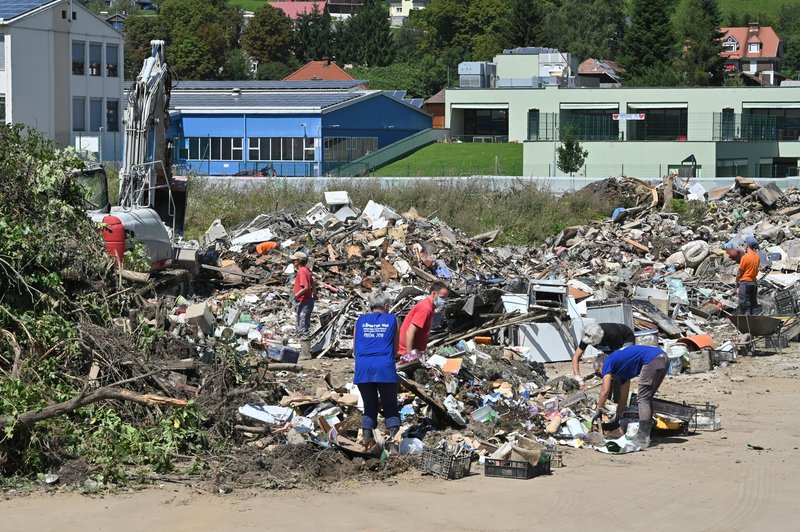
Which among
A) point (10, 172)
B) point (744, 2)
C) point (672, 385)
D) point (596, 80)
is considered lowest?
point (672, 385)

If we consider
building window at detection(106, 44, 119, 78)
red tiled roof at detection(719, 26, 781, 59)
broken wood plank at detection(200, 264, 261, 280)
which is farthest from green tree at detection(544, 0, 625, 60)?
broken wood plank at detection(200, 264, 261, 280)

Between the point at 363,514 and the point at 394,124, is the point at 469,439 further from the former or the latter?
the point at 394,124

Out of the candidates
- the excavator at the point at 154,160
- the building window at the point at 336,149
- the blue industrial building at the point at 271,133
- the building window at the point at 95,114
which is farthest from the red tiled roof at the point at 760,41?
the excavator at the point at 154,160

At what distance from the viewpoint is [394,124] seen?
65000 millimetres

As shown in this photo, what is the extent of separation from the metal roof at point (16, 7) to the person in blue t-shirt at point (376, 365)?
4413 cm

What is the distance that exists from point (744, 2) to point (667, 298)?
154 metres

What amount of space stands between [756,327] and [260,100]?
46.5m

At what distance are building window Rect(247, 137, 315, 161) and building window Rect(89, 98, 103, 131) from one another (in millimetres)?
7554

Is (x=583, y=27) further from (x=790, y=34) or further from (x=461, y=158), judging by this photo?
(x=790, y=34)

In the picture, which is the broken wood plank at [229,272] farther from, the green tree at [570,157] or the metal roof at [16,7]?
the metal roof at [16,7]

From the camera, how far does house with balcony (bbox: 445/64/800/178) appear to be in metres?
52.1

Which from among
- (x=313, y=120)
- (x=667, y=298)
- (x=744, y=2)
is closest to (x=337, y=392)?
(x=667, y=298)

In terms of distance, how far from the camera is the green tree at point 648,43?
83.1m

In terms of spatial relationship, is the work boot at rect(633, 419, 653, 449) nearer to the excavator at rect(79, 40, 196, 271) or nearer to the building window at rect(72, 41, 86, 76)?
the excavator at rect(79, 40, 196, 271)
